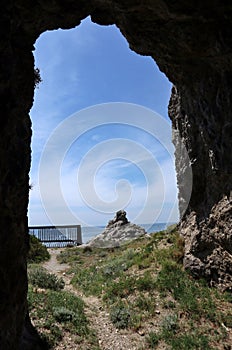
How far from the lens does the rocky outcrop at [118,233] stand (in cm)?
2794

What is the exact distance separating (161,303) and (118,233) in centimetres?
1984

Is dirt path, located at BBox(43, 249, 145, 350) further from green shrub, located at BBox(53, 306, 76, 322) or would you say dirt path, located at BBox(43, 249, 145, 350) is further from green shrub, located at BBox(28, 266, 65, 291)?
green shrub, located at BBox(28, 266, 65, 291)

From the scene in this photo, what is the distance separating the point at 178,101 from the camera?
14.0 m

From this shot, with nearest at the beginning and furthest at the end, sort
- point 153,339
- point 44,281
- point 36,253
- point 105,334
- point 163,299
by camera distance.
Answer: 1. point 153,339
2. point 105,334
3. point 163,299
4. point 44,281
5. point 36,253

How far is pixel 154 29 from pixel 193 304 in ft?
30.8

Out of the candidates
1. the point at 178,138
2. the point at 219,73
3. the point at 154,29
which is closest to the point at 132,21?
the point at 154,29

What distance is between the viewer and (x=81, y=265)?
1945cm

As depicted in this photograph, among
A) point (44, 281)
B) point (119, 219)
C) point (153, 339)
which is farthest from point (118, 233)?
point (153, 339)

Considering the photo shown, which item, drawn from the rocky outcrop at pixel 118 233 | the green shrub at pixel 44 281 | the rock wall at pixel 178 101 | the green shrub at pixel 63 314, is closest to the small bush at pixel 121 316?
the green shrub at pixel 63 314

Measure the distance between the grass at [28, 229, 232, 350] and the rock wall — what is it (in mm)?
939

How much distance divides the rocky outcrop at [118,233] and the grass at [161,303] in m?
13.1

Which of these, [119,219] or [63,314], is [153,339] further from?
[119,219]

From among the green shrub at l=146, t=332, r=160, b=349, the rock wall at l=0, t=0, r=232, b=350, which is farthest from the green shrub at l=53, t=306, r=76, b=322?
the green shrub at l=146, t=332, r=160, b=349

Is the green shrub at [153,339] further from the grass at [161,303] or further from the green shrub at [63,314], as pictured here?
the green shrub at [63,314]
